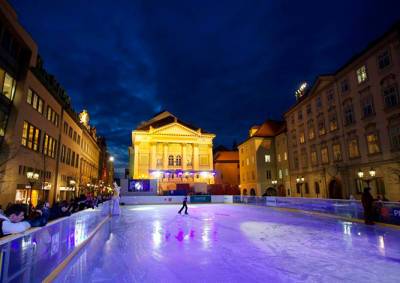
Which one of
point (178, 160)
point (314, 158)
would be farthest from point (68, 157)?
point (178, 160)

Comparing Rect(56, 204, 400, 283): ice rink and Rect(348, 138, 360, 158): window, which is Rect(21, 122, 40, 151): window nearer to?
Rect(56, 204, 400, 283): ice rink

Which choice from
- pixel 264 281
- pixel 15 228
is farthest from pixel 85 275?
pixel 264 281

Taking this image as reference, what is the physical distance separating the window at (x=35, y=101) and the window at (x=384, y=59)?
106ft

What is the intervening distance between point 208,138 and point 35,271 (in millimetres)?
72523

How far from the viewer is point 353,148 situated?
2780cm

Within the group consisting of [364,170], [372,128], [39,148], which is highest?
[372,128]

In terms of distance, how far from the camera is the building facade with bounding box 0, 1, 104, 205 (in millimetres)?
19234

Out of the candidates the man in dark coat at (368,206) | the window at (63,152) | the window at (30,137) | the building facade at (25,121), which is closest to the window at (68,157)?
the window at (63,152)

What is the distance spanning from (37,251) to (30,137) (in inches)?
859

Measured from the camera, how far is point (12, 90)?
67.6ft

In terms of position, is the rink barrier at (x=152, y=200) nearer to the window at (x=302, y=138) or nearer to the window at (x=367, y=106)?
the window at (x=302, y=138)

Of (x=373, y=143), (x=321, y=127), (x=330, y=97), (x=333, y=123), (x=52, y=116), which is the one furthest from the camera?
(x=321, y=127)

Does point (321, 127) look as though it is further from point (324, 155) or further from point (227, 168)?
point (227, 168)

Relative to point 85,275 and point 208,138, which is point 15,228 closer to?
point 85,275
